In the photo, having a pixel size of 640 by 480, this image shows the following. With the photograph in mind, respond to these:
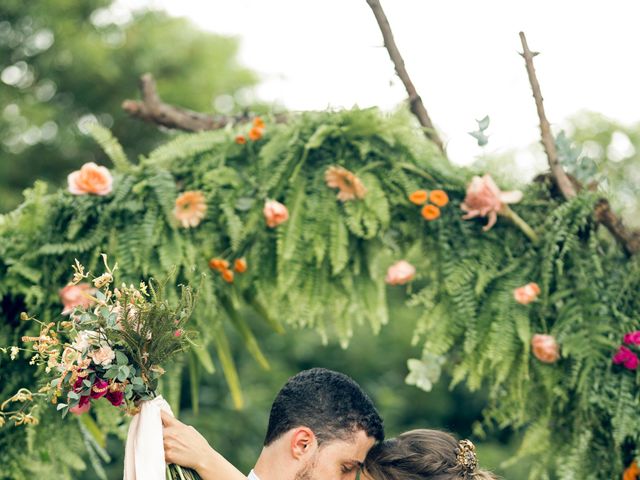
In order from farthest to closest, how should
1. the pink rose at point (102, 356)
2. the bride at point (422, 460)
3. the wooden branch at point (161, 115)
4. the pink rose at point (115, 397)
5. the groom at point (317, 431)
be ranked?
the wooden branch at point (161, 115) → the bride at point (422, 460) → the groom at point (317, 431) → the pink rose at point (115, 397) → the pink rose at point (102, 356)

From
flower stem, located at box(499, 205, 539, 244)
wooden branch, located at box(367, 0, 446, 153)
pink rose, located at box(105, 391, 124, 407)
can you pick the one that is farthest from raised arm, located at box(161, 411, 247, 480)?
wooden branch, located at box(367, 0, 446, 153)

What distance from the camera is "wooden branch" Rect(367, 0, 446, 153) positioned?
3.83 m

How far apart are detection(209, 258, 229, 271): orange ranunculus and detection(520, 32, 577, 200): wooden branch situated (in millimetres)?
1389

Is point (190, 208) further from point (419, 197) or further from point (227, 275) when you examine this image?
point (419, 197)

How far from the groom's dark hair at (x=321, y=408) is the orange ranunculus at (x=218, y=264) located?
0.76 m

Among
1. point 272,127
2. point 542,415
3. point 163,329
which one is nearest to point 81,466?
point 163,329

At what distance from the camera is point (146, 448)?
2727 mm

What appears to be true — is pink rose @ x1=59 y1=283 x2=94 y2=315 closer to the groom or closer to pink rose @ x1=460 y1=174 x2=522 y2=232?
the groom

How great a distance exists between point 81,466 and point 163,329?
133 cm

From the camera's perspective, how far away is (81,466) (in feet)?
12.3

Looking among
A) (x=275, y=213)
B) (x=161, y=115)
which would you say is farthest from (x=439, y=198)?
(x=161, y=115)

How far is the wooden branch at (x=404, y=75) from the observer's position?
12.6 feet

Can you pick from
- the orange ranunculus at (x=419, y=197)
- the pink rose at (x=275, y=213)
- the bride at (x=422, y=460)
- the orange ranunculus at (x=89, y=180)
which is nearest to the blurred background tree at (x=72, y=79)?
the orange ranunculus at (x=89, y=180)

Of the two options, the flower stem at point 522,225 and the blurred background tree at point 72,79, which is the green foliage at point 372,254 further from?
the blurred background tree at point 72,79
